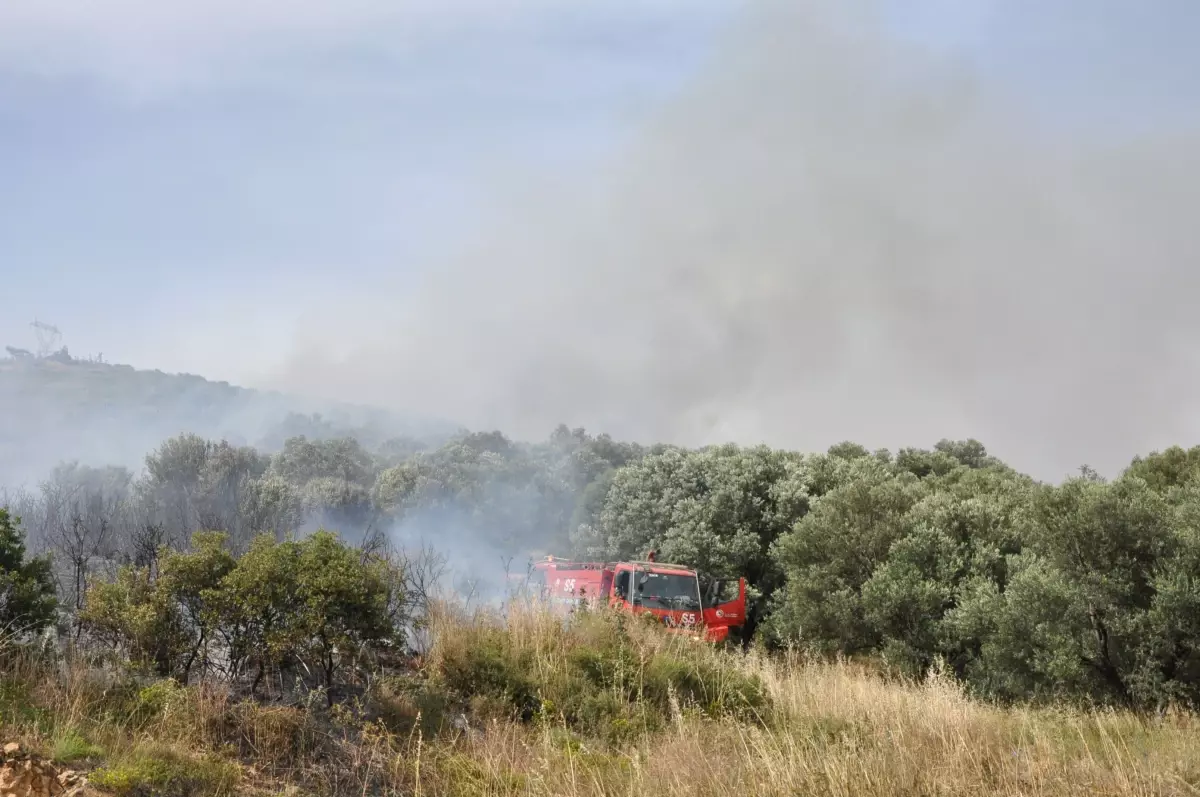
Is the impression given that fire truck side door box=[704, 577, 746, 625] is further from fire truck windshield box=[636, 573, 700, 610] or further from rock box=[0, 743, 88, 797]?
rock box=[0, 743, 88, 797]

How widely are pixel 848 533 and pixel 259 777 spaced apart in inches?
603

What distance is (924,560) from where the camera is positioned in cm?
1841

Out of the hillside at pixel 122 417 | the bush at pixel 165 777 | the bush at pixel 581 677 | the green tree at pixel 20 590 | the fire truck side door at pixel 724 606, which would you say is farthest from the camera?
the hillside at pixel 122 417

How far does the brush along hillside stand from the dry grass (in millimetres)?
40

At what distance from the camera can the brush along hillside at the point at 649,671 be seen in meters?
7.14

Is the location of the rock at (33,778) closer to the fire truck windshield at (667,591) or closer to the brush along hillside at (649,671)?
the brush along hillside at (649,671)

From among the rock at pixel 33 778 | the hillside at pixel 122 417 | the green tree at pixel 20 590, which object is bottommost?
the rock at pixel 33 778

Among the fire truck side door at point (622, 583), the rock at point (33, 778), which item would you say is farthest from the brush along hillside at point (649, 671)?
the fire truck side door at point (622, 583)

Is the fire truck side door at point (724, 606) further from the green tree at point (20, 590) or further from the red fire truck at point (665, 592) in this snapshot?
the green tree at point (20, 590)

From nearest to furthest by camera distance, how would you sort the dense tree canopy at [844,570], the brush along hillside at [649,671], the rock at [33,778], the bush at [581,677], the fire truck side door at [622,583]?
the rock at [33,778] < the brush along hillside at [649,671] < the dense tree canopy at [844,570] < the bush at [581,677] < the fire truck side door at [622,583]

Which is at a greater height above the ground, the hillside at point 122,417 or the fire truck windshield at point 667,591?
the hillside at point 122,417

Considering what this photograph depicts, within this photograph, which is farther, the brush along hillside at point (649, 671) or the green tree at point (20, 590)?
the green tree at point (20, 590)

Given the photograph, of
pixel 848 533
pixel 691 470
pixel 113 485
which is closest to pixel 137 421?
pixel 113 485

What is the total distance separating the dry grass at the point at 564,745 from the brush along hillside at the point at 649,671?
4cm
